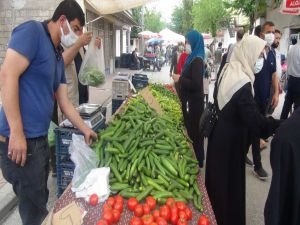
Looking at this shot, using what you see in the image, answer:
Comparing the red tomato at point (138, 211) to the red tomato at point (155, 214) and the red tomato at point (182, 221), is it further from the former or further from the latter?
the red tomato at point (182, 221)

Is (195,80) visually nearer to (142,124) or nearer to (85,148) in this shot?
(142,124)

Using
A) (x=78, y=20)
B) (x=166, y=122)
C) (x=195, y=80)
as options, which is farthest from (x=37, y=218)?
(x=195, y=80)

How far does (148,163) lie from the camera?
304 centimetres

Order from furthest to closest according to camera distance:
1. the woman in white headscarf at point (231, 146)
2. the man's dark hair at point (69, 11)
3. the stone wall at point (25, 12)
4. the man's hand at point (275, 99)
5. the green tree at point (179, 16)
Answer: the green tree at point (179, 16), the stone wall at point (25, 12), the man's hand at point (275, 99), the woman in white headscarf at point (231, 146), the man's dark hair at point (69, 11)

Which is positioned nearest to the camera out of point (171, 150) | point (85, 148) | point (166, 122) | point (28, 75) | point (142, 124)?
point (28, 75)

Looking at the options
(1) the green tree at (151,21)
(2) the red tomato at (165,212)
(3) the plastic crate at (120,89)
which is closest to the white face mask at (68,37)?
(2) the red tomato at (165,212)

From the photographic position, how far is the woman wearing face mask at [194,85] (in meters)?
5.14

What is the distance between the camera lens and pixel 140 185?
2889 millimetres

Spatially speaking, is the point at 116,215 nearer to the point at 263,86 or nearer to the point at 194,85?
the point at 194,85

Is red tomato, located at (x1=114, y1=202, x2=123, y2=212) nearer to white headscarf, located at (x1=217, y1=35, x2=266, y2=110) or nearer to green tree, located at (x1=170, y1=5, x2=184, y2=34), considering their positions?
white headscarf, located at (x1=217, y1=35, x2=266, y2=110)

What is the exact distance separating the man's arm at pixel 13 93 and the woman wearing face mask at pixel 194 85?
3.13 metres

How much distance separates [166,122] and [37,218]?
6.40 feet

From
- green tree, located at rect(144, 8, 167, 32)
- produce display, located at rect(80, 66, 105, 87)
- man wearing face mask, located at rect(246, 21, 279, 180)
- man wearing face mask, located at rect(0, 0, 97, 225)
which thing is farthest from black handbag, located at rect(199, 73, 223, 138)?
green tree, located at rect(144, 8, 167, 32)

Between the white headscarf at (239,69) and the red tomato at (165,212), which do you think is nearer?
the red tomato at (165,212)
